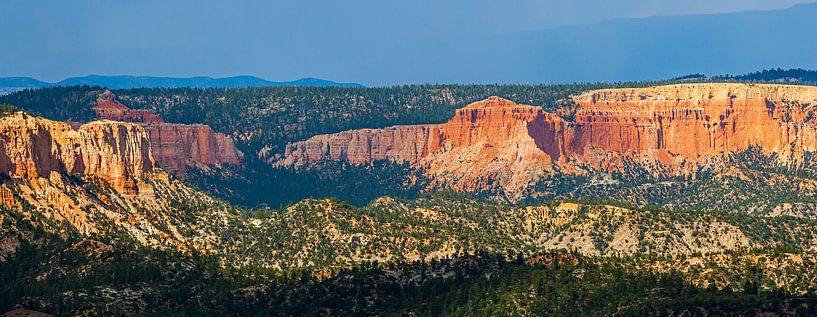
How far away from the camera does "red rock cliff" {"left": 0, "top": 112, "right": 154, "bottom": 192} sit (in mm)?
179750

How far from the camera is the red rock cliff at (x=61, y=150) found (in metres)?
180

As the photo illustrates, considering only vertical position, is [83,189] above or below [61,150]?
below

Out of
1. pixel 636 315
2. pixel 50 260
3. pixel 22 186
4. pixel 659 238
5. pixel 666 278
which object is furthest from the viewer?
pixel 659 238

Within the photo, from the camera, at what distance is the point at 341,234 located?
184750mm

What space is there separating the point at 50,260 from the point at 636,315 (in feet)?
205

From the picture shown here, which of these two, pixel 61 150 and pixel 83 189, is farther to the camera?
pixel 61 150

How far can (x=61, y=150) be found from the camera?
621ft

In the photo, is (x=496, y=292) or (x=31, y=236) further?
(x=31, y=236)

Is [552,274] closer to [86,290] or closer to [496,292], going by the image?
[496,292]

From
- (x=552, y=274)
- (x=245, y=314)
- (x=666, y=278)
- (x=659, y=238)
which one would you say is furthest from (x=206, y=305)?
(x=659, y=238)

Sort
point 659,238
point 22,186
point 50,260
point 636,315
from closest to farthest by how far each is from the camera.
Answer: point 636,315
point 50,260
point 22,186
point 659,238

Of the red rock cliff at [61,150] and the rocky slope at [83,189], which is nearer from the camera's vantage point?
the rocky slope at [83,189]

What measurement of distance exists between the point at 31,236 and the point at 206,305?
92.6ft

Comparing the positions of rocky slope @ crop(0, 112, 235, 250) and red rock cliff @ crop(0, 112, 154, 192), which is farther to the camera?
red rock cliff @ crop(0, 112, 154, 192)
